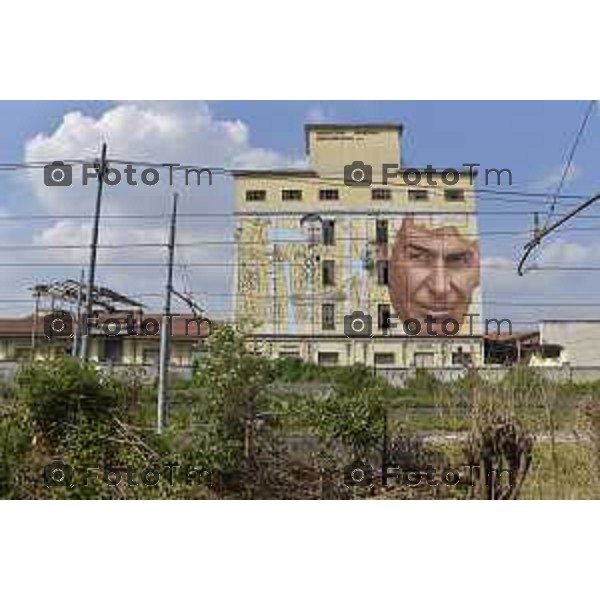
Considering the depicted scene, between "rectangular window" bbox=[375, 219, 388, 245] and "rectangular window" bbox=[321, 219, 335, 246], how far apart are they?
75 cm

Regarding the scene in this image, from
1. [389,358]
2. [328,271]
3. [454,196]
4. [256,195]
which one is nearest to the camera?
[256,195]

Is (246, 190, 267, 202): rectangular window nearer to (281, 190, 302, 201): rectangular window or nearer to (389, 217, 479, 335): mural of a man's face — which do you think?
(281, 190, 302, 201): rectangular window

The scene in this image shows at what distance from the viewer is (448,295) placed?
499 inches

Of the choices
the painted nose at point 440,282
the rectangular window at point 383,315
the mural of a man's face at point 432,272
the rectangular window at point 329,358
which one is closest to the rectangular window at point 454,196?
the mural of a man's face at point 432,272

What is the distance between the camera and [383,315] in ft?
44.3

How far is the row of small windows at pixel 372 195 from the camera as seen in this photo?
395 inches

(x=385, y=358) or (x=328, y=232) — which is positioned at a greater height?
(x=328, y=232)

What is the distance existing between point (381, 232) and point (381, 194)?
68 centimetres

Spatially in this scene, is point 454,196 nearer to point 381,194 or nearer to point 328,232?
point 381,194

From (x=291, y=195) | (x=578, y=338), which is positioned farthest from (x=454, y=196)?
(x=578, y=338)

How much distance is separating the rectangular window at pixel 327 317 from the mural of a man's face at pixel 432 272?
1113 millimetres

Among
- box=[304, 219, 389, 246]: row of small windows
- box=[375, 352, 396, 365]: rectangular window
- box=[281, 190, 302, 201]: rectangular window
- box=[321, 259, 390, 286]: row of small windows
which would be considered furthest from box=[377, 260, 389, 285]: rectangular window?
box=[375, 352, 396, 365]: rectangular window

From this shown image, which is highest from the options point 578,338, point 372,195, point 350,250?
point 372,195
